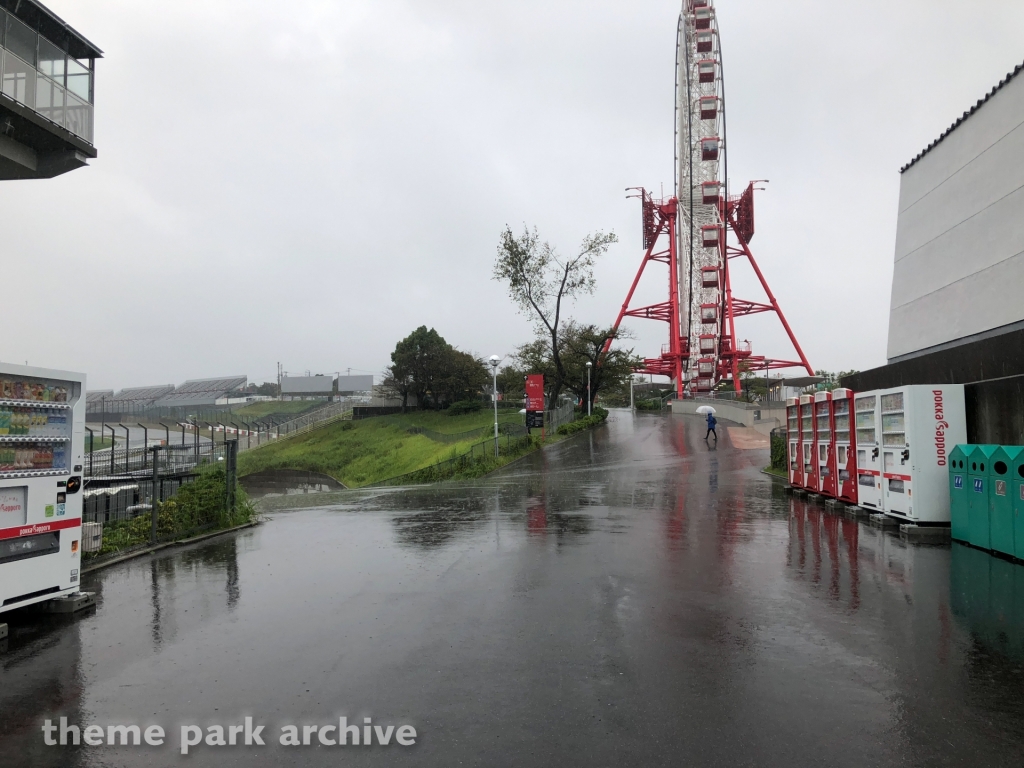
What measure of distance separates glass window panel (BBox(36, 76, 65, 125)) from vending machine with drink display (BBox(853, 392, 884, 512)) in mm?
21159

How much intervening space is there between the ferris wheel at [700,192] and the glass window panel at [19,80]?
150 feet

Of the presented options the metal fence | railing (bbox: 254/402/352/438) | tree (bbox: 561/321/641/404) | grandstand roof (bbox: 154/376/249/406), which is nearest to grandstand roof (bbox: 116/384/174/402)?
grandstand roof (bbox: 154/376/249/406)

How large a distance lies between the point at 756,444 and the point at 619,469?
11.0m

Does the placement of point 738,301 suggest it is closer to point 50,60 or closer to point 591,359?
point 591,359

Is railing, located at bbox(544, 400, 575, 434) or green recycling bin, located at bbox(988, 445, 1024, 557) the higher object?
railing, located at bbox(544, 400, 575, 434)

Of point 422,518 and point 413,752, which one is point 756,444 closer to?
point 422,518

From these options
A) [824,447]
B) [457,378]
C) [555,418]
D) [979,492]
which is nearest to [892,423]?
[979,492]

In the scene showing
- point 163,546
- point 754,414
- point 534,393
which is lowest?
point 163,546

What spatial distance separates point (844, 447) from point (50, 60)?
73.8ft

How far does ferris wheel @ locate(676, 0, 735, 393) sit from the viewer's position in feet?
173

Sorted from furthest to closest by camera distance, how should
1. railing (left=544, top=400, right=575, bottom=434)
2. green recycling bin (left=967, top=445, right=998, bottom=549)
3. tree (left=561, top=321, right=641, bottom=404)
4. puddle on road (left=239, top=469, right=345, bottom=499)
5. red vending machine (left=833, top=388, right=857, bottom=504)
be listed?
tree (left=561, top=321, right=641, bottom=404) < puddle on road (left=239, top=469, right=345, bottom=499) < railing (left=544, top=400, right=575, bottom=434) < red vending machine (left=833, top=388, right=857, bottom=504) < green recycling bin (left=967, top=445, right=998, bottom=549)

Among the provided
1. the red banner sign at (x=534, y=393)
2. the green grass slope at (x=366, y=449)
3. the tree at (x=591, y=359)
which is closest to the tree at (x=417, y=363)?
the green grass slope at (x=366, y=449)

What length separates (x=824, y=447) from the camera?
14.8 metres

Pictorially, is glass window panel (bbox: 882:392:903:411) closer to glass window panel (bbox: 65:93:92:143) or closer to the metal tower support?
glass window panel (bbox: 65:93:92:143)
